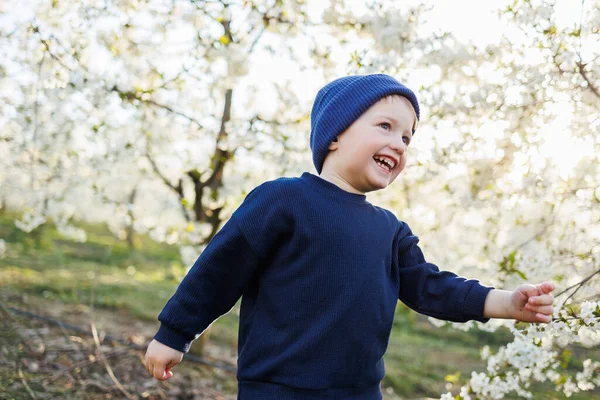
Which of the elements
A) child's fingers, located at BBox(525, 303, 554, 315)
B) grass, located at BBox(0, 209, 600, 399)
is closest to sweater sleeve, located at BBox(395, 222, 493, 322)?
child's fingers, located at BBox(525, 303, 554, 315)

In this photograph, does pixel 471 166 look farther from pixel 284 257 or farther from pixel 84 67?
pixel 84 67

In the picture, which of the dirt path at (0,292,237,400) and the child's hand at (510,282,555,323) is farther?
the dirt path at (0,292,237,400)

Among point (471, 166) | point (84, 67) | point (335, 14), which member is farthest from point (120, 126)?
point (471, 166)

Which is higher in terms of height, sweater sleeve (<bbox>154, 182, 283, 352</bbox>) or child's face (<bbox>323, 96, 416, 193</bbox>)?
child's face (<bbox>323, 96, 416, 193</bbox>)

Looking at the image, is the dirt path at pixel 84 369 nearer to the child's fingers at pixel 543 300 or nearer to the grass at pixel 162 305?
the grass at pixel 162 305

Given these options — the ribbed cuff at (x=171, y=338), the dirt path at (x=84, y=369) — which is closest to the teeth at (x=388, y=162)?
the ribbed cuff at (x=171, y=338)

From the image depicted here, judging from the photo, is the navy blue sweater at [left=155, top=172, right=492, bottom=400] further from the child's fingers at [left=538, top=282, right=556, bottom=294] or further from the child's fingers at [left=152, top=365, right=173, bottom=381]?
the child's fingers at [left=538, top=282, right=556, bottom=294]

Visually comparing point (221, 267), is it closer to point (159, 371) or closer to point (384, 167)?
point (159, 371)

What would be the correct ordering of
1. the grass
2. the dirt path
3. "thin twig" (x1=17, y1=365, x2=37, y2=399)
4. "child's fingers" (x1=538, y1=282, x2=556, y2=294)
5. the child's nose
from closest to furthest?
"child's fingers" (x1=538, y1=282, x2=556, y2=294) < the child's nose < "thin twig" (x1=17, y1=365, x2=37, y2=399) < the dirt path < the grass

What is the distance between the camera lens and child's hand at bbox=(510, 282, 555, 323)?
1468 mm

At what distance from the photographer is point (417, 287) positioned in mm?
1728

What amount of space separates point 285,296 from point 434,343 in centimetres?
512

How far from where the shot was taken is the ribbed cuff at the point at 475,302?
161 cm

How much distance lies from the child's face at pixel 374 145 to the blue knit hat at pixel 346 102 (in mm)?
20
